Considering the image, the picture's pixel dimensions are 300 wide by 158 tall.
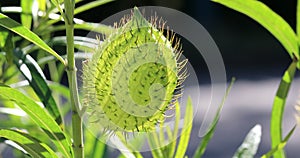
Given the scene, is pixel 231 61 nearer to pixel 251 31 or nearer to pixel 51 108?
pixel 251 31

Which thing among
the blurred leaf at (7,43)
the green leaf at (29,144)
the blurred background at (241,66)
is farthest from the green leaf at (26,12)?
the blurred background at (241,66)

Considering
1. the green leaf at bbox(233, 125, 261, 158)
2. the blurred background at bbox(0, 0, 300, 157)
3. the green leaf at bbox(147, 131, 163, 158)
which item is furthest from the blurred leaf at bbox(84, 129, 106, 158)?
the blurred background at bbox(0, 0, 300, 157)

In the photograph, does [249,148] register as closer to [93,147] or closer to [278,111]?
[278,111]

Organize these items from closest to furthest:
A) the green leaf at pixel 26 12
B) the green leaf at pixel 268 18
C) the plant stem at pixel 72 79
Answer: the plant stem at pixel 72 79, the green leaf at pixel 268 18, the green leaf at pixel 26 12

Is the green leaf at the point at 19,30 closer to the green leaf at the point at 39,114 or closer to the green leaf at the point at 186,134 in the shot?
the green leaf at the point at 39,114

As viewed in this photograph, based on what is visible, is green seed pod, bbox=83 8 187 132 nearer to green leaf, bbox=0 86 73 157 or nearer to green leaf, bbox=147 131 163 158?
green leaf, bbox=0 86 73 157
